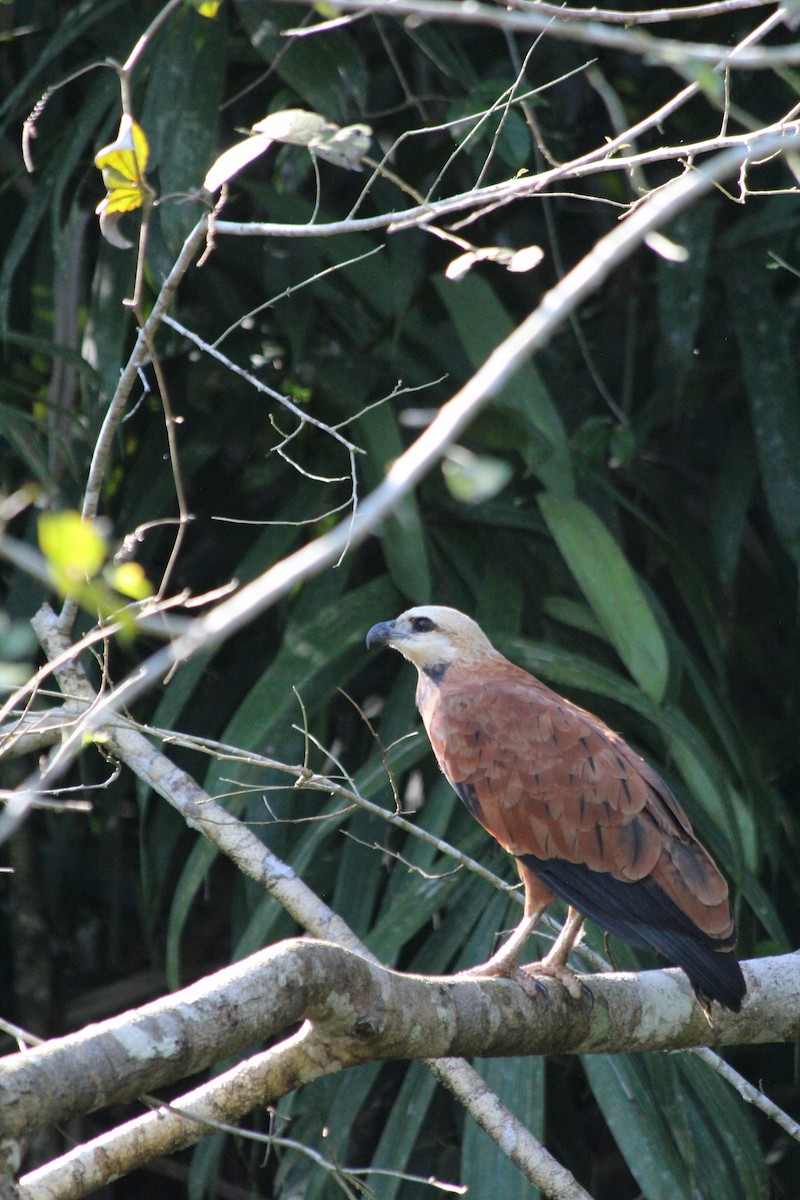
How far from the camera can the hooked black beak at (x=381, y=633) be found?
13.9ft

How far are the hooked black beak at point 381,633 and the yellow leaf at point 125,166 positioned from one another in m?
2.02

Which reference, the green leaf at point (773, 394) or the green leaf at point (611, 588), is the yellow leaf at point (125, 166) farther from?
the green leaf at point (773, 394)

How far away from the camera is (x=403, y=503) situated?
167 inches

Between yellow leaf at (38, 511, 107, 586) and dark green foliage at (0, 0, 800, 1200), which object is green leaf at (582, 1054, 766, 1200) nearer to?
dark green foliage at (0, 0, 800, 1200)

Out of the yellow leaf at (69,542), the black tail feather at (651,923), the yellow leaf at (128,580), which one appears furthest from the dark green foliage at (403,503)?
the yellow leaf at (69,542)

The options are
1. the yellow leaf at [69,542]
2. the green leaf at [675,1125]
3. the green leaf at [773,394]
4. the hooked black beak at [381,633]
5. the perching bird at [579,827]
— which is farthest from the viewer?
the green leaf at [773,394]

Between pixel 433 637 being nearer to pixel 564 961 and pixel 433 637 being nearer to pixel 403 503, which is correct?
pixel 403 503

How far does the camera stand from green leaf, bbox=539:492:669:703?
13.2 ft

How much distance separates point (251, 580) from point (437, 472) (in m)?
0.80

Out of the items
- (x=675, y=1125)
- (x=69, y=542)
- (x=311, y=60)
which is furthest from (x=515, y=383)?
(x=69, y=542)

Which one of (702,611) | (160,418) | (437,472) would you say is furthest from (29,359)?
(702,611)

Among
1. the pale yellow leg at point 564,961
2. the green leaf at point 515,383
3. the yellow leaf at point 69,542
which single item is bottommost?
the pale yellow leg at point 564,961

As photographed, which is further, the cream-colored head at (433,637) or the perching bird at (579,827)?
the cream-colored head at (433,637)

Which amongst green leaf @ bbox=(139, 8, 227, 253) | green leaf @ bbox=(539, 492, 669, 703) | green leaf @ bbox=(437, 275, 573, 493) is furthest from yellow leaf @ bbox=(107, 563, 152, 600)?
green leaf @ bbox=(437, 275, 573, 493)
